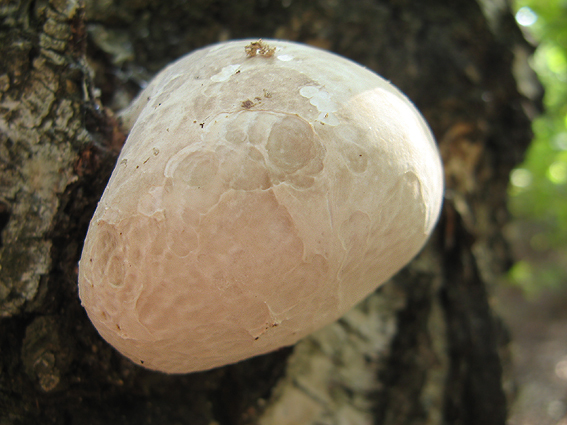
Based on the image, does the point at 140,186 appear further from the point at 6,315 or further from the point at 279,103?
the point at 6,315

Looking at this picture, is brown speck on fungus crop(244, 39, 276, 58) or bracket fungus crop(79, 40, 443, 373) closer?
bracket fungus crop(79, 40, 443, 373)

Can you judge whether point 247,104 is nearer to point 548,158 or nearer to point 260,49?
point 260,49

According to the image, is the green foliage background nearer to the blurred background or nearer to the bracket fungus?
the blurred background

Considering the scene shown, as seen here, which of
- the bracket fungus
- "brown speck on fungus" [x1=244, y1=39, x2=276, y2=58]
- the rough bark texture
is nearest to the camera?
the bracket fungus

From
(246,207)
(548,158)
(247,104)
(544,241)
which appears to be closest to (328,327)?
(246,207)

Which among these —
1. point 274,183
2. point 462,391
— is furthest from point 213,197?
point 462,391

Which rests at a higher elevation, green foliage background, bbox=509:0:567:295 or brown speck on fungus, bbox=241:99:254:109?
brown speck on fungus, bbox=241:99:254:109

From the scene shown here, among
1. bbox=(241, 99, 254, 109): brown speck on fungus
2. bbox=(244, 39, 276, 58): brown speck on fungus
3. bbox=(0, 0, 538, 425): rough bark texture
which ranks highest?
bbox=(244, 39, 276, 58): brown speck on fungus

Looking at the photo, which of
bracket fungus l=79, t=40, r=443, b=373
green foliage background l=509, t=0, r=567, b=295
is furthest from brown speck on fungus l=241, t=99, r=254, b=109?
green foliage background l=509, t=0, r=567, b=295
